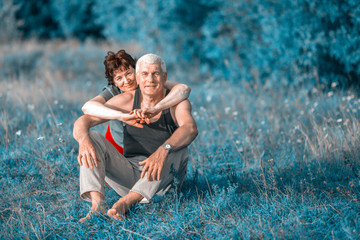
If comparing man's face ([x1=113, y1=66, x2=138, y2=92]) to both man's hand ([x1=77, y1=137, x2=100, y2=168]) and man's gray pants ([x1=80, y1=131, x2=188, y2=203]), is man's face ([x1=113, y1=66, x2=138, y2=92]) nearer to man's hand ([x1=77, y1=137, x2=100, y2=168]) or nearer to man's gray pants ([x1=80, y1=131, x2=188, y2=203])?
man's gray pants ([x1=80, y1=131, x2=188, y2=203])

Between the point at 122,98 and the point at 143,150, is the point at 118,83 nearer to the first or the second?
the point at 122,98

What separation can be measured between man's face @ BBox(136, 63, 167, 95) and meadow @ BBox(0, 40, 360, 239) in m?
0.89

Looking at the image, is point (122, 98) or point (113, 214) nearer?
point (113, 214)

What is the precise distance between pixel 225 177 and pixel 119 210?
1395mm

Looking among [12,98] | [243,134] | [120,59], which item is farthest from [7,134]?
[243,134]

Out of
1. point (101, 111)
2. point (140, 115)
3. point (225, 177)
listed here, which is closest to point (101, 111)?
point (101, 111)

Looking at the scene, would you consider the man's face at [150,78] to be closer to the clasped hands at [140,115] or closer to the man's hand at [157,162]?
the clasped hands at [140,115]

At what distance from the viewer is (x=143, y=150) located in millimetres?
3184

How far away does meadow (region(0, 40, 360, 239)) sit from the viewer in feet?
9.23

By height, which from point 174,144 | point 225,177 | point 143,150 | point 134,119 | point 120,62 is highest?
point 120,62

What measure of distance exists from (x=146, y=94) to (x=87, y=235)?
118 centimetres

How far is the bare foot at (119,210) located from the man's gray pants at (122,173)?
14 centimetres

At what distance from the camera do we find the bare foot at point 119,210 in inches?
110

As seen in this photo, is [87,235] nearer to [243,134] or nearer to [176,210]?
[176,210]
